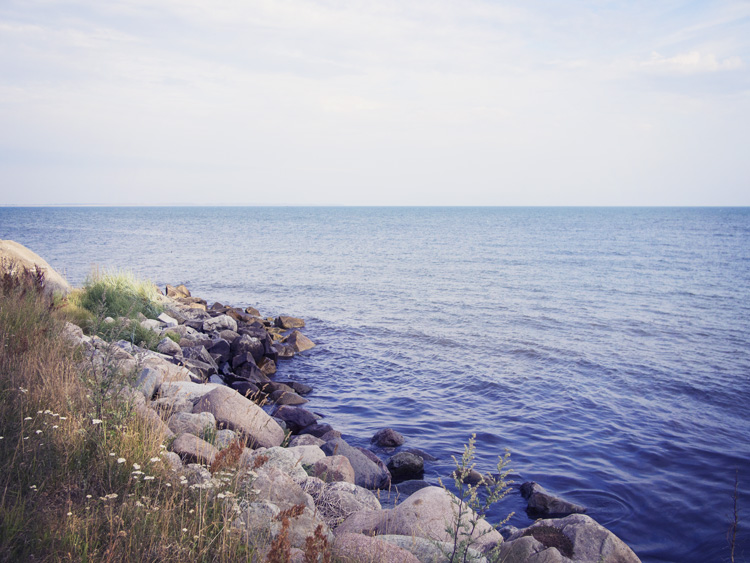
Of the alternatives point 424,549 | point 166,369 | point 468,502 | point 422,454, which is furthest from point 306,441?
point 468,502

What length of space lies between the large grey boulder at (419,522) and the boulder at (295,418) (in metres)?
4.43

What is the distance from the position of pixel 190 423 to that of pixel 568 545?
494 cm

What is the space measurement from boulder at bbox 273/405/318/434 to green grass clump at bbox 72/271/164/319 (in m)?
6.45

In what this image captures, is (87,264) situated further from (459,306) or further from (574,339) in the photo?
(574,339)

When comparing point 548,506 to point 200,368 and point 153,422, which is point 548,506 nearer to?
point 153,422

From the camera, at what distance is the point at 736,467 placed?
349 inches

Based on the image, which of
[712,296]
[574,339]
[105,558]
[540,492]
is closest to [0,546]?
[105,558]

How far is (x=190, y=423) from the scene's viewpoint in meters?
6.73

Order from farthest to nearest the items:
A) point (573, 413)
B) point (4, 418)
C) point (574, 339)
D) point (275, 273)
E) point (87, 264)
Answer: point (87, 264) < point (275, 273) < point (574, 339) < point (573, 413) < point (4, 418)

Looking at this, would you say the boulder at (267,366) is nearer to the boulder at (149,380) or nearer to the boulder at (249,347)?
the boulder at (249,347)

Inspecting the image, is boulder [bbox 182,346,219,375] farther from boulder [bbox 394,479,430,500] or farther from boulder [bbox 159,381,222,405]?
boulder [bbox 394,479,430,500]

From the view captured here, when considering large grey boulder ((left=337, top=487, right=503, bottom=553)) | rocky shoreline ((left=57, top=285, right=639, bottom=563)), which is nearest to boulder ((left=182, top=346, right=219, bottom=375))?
rocky shoreline ((left=57, top=285, right=639, bottom=563))

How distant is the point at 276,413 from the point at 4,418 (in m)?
5.66

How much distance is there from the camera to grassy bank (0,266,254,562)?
337 cm
